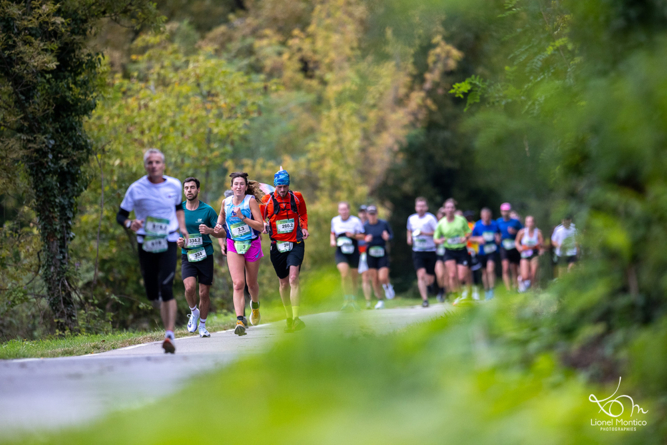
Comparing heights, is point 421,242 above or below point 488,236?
above

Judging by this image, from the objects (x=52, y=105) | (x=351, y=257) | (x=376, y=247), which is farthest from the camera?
(x=376, y=247)

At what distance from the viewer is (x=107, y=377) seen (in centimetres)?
611

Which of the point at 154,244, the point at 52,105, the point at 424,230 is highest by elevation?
the point at 52,105

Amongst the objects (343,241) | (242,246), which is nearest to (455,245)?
(343,241)

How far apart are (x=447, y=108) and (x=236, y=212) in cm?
2628

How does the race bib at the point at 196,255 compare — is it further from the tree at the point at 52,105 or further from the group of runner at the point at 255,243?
the tree at the point at 52,105

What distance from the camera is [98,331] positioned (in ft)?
46.5

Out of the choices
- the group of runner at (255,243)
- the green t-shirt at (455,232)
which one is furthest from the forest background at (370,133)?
the green t-shirt at (455,232)

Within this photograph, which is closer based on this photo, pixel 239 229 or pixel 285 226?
pixel 285 226

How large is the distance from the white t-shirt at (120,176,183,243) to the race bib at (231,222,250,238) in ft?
9.12

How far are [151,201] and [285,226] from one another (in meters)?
2.97

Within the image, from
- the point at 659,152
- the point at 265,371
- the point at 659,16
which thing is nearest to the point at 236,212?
the point at 659,16

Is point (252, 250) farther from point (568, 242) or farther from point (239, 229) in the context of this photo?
point (568, 242)

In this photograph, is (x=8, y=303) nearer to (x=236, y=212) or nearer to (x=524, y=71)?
(x=236, y=212)
